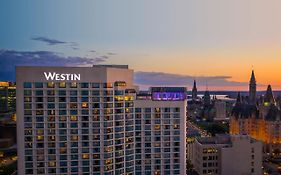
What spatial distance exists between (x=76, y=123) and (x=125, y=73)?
17.6 meters

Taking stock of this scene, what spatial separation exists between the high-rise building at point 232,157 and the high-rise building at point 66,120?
3516cm

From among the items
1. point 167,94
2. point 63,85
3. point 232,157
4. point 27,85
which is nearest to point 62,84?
point 63,85

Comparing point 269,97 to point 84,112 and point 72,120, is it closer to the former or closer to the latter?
point 84,112

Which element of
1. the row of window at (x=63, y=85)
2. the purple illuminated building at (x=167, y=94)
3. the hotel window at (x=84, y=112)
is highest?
the row of window at (x=63, y=85)

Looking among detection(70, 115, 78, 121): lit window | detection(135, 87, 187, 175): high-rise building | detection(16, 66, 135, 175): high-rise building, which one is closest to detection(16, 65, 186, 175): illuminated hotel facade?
detection(16, 66, 135, 175): high-rise building

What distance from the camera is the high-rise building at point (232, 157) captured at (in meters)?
99.2

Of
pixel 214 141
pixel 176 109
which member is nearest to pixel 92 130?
pixel 176 109

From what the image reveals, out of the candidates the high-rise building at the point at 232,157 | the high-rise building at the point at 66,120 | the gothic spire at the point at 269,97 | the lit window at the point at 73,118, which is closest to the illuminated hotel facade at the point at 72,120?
the high-rise building at the point at 66,120

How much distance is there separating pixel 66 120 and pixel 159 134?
24.3 m

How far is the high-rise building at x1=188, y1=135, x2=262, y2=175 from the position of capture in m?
99.2

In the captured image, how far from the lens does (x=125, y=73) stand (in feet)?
275

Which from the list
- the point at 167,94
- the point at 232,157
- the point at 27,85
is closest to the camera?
the point at 27,85

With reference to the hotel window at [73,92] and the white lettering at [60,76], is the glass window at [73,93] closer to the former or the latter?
the hotel window at [73,92]

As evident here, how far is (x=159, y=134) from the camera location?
86000 millimetres
